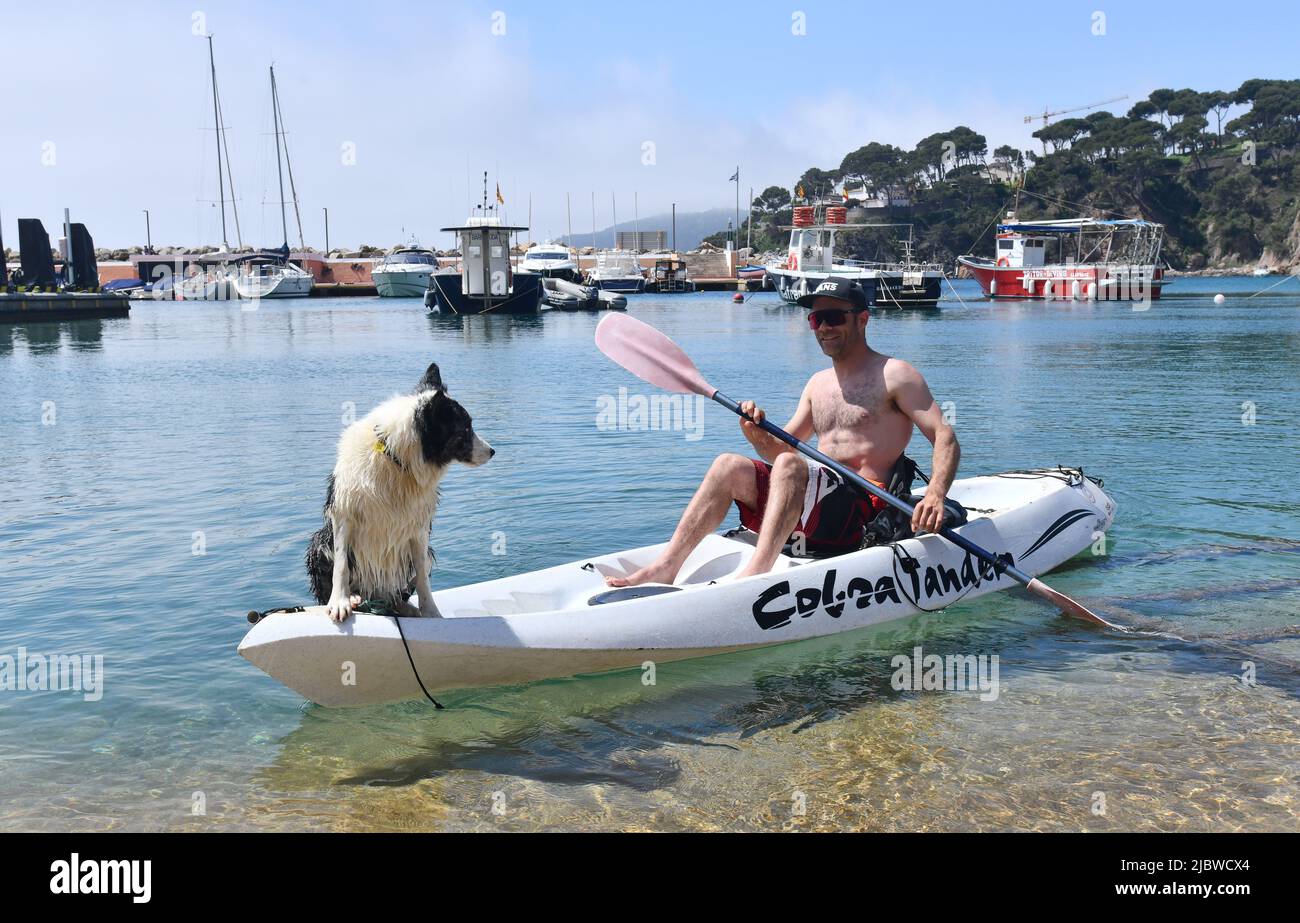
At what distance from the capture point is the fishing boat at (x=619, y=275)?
82.6 meters

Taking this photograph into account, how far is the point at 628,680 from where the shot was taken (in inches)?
238

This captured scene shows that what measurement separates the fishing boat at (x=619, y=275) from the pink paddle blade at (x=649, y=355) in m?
73.7

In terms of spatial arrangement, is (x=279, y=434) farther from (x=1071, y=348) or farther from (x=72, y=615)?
(x=1071, y=348)

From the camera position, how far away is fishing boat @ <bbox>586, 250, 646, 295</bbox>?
271ft

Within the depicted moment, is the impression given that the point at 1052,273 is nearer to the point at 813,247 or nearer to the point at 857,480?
the point at 813,247

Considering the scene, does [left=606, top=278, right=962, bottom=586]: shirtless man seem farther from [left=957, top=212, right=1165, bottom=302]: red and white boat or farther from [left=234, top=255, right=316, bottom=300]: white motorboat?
[left=234, top=255, right=316, bottom=300]: white motorboat

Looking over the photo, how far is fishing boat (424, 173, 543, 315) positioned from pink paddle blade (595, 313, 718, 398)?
4657cm

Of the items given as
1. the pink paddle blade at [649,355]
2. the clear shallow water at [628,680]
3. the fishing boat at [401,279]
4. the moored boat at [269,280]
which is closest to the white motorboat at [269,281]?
the moored boat at [269,280]

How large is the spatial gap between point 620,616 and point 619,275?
263 ft

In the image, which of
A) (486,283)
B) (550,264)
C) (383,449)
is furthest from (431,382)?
(550,264)

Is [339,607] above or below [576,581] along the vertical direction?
above

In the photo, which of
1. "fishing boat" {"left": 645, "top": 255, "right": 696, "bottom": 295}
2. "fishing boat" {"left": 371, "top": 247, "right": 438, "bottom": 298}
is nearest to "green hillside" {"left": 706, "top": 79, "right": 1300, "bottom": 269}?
"fishing boat" {"left": 645, "top": 255, "right": 696, "bottom": 295}
